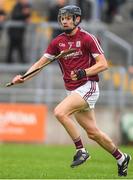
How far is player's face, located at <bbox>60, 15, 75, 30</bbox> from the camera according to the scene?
41.5 feet

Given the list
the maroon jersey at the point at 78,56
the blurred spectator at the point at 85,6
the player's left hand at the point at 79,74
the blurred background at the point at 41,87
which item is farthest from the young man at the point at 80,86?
the blurred spectator at the point at 85,6

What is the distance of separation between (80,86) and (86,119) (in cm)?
52

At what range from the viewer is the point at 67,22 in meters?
12.7

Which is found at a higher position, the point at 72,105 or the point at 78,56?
the point at 78,56

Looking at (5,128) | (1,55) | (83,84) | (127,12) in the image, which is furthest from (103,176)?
(127,12)

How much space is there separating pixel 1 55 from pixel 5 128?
3170 mm

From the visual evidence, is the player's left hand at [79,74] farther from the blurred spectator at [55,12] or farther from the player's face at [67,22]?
the blurred spectator at [55,12]

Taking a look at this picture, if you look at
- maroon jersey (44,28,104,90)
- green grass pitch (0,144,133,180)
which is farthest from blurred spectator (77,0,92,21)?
maroon jersey (44,28,104,90)

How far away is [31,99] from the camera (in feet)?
75.0

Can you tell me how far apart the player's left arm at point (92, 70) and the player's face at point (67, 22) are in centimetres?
68

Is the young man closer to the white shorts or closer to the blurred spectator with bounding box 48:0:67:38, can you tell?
the white shorts

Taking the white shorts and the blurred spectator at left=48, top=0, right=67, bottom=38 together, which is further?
the blurred spectator at left=48, top=0, right=67, bottom=38

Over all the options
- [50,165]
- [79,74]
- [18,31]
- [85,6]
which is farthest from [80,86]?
[85,6]

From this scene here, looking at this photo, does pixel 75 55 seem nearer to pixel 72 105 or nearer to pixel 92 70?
pixel 92 70
